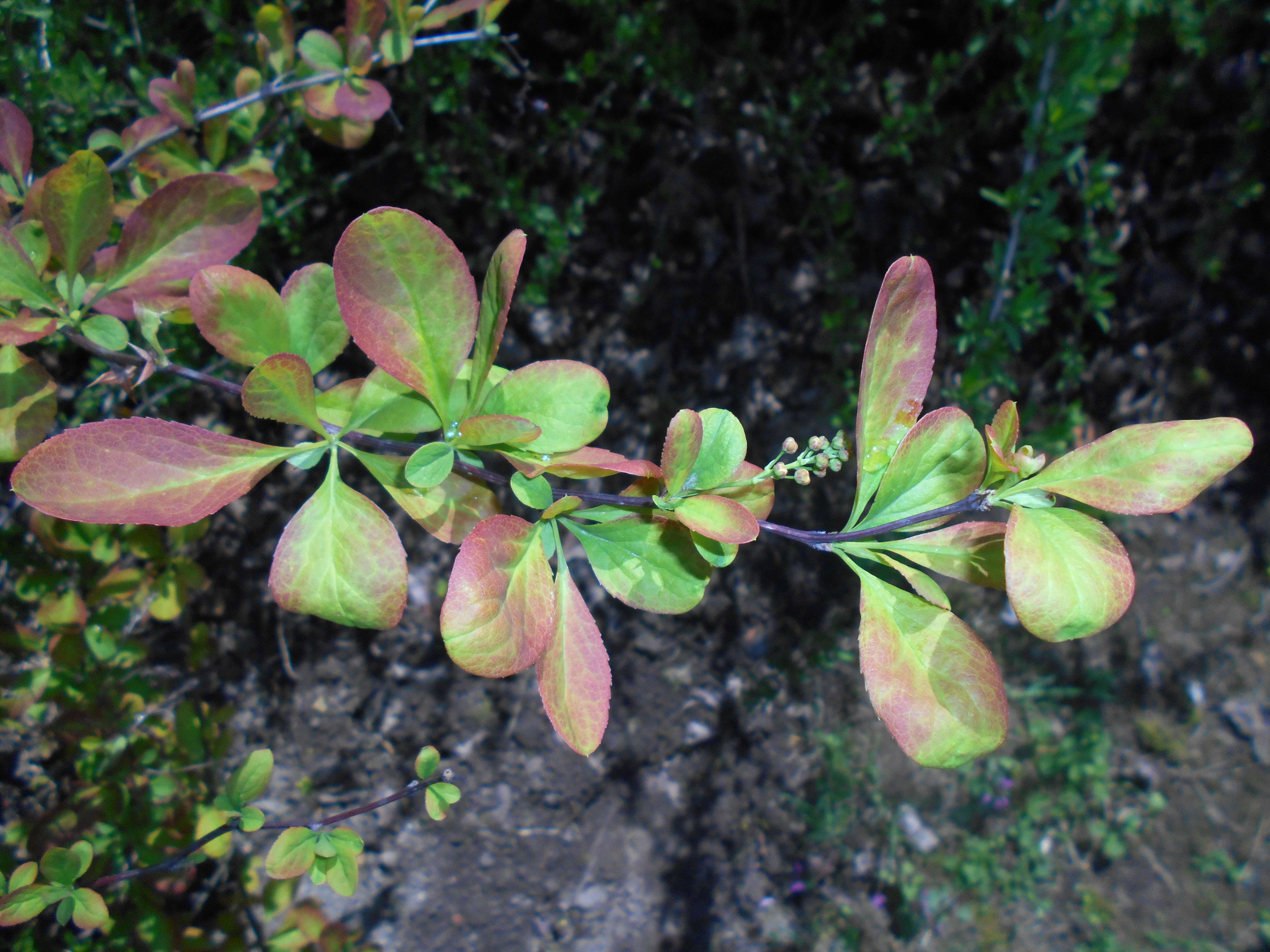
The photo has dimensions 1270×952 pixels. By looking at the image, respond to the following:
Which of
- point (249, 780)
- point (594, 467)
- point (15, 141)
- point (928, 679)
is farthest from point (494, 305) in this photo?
point (249, 780)

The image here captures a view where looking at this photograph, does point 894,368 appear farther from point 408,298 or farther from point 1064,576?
point 408,298

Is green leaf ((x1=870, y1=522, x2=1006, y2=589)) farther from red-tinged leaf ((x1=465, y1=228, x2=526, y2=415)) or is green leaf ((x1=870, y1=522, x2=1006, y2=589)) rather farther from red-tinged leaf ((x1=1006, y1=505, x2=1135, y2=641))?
red-tinged leaf ((x1=465, y1=228, x2=526, y2=415))

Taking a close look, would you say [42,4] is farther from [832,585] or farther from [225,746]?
[832,585]

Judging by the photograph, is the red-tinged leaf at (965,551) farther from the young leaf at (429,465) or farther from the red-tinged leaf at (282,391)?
the red-tinged leaf at (282,391)

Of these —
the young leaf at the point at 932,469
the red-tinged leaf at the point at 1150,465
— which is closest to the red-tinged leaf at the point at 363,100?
the young leaf at the point at 932,469

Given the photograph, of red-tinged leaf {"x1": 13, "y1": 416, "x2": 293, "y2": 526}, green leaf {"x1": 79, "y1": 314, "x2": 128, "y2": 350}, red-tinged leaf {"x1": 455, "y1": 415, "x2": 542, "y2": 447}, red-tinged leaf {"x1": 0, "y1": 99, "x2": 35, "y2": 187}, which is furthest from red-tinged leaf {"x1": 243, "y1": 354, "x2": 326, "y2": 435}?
red-tinged leaf {"x1": 0, "y1": 99, "x2": 35, "y2": 187}
